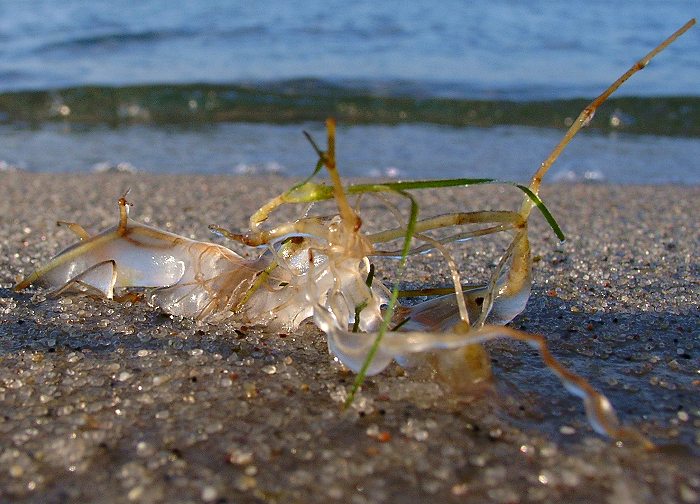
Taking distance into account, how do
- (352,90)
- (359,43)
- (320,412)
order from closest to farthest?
(320,412), (352,90), (359,43)

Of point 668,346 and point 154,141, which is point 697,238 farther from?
point 154,141

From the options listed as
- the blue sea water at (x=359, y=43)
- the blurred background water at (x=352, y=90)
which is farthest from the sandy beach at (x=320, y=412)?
the blue sea water at (x=359, y=43)

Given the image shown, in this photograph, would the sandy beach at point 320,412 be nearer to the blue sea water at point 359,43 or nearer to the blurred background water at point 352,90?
the blurred background water at point 352,90

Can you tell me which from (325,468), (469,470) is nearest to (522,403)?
(469,470)

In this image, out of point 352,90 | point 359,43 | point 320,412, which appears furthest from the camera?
point 359,43

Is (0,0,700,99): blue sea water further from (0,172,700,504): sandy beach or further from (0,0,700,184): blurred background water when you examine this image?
(0,172,700,504): sandy beach

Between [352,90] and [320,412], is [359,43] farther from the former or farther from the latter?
[320,412]

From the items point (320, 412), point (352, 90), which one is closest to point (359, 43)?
point (352, 90)
